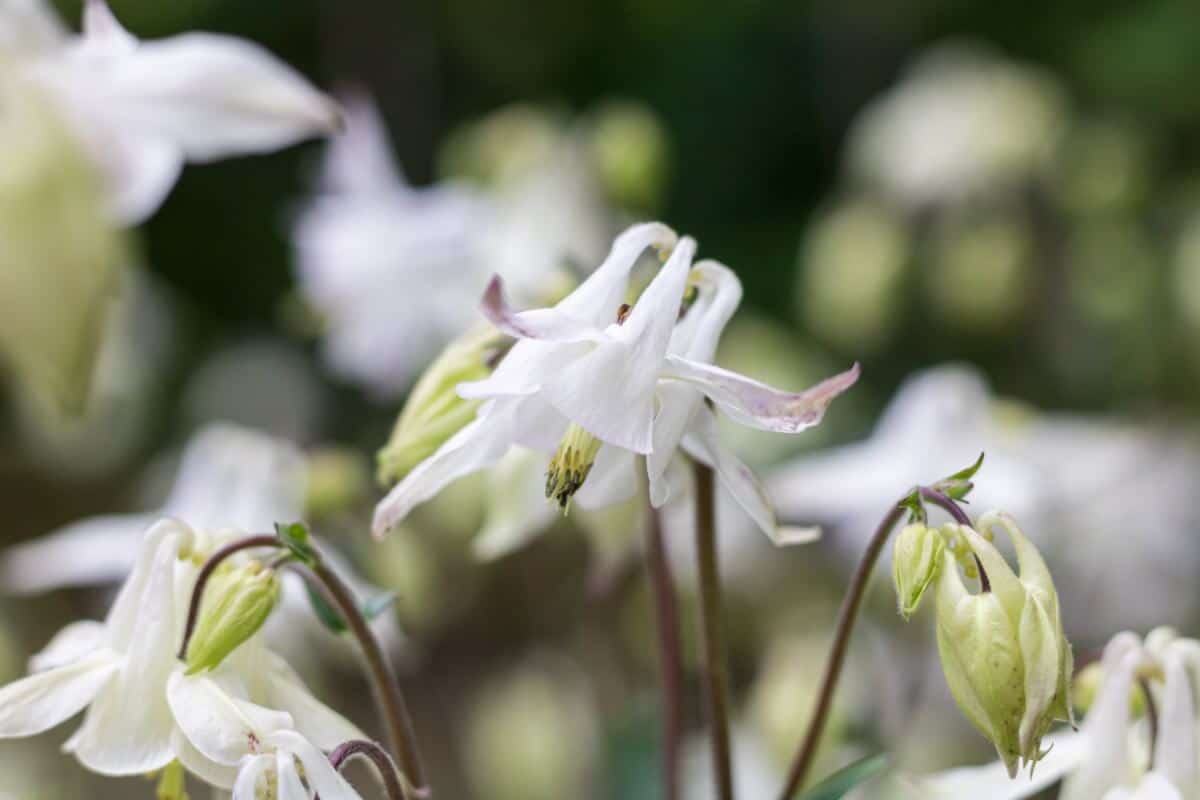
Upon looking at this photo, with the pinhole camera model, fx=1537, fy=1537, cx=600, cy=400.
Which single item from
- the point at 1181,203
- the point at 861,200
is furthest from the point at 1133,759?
the point at 1181,203

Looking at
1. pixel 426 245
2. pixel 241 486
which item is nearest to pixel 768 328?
pixel 426 245

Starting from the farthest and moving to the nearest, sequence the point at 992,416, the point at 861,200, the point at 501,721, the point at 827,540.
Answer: the point at 861,200
the point at 827,540
the point at 501,721
the point at 992,416

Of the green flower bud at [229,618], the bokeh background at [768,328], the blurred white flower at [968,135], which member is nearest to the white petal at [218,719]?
the green flower bud at [229,618]

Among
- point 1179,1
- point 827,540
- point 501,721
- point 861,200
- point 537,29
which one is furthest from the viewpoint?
point 537,29

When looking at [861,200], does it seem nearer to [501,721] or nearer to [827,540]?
[827,540]

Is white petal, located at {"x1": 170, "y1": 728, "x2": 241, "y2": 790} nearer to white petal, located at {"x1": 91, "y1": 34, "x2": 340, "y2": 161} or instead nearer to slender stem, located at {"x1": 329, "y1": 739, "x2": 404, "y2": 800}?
slender stem, located at {"x1": 329, "y1": 739, "x2": 404, "y2": 800}

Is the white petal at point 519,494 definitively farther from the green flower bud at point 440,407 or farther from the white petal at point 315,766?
the white petal at point 315,766

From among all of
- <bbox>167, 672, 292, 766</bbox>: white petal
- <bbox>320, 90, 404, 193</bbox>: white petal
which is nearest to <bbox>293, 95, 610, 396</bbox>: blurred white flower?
<bbox>320, 90, 404, 193</bbox>: white petal
